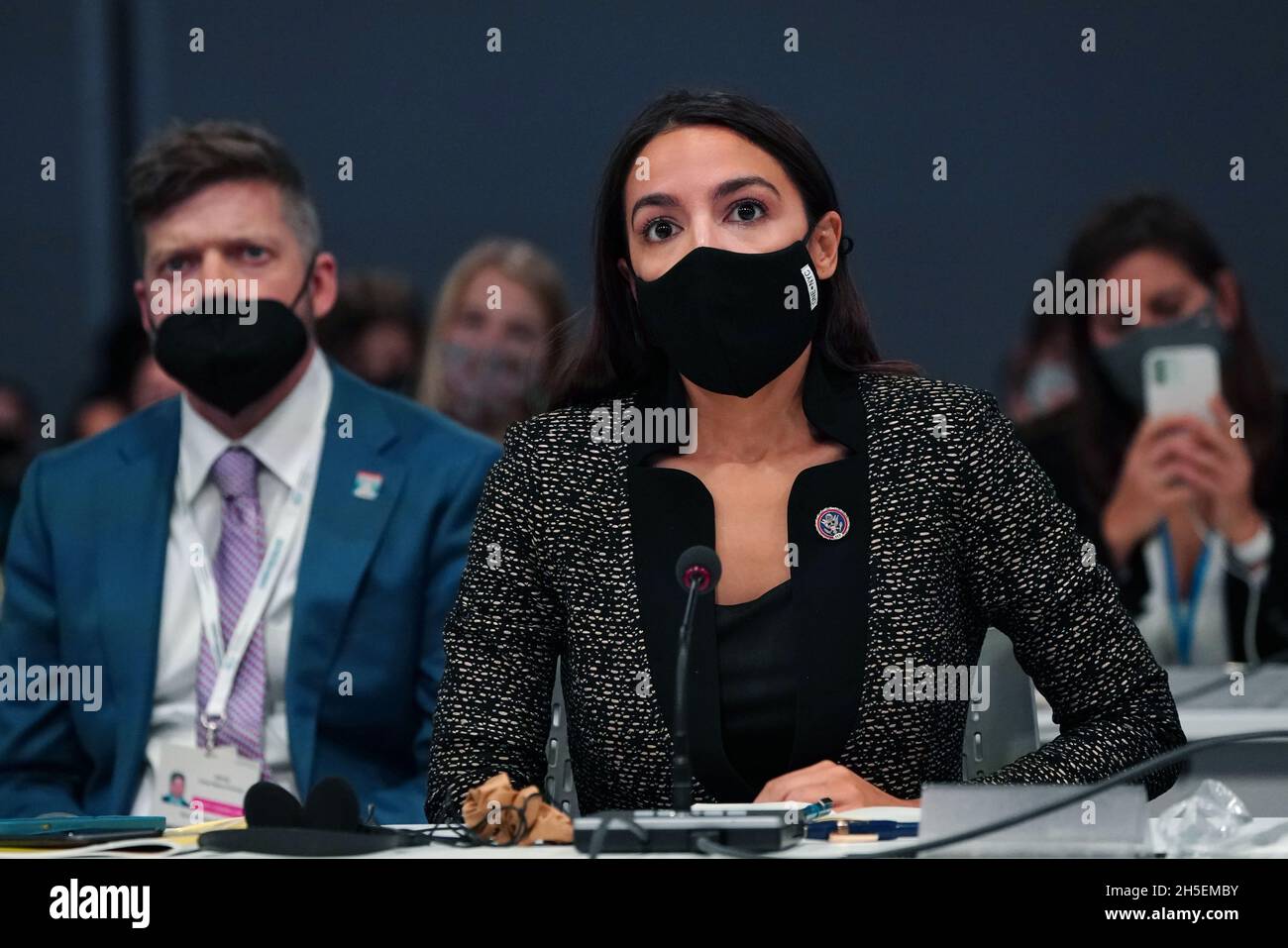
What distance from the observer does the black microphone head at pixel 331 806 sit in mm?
1783

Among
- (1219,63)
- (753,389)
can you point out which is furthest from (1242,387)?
(753,389)

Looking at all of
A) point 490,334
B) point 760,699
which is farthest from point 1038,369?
point 760,699

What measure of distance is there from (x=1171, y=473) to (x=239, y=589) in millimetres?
2540

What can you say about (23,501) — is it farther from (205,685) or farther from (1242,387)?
(1242,387)

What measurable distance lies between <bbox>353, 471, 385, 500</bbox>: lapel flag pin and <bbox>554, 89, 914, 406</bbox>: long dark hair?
2.12ft

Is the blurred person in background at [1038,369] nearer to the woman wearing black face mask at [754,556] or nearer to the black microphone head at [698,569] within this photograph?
the woman wearing black face mask at [754,556]

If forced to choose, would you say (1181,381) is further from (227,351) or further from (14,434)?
(14,434)

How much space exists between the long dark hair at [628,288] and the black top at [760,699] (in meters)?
0.46

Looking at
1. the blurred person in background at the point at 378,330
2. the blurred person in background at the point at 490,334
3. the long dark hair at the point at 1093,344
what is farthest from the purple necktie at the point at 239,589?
the long dark hair at the point at 1093,344

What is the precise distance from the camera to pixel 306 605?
3107mm

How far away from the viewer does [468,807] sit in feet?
6.35

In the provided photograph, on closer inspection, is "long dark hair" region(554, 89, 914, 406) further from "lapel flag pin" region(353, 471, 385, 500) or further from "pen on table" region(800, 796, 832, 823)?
"pen on table" region(800, 796, 832, 823)

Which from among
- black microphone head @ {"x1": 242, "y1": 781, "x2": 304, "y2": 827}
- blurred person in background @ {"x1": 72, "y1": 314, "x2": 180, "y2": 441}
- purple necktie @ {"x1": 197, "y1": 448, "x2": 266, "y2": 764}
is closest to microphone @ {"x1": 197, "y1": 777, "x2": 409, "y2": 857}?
black microphone head @ {"x1": 242, "y1": 781, "x2": 304, "y2": 827}
